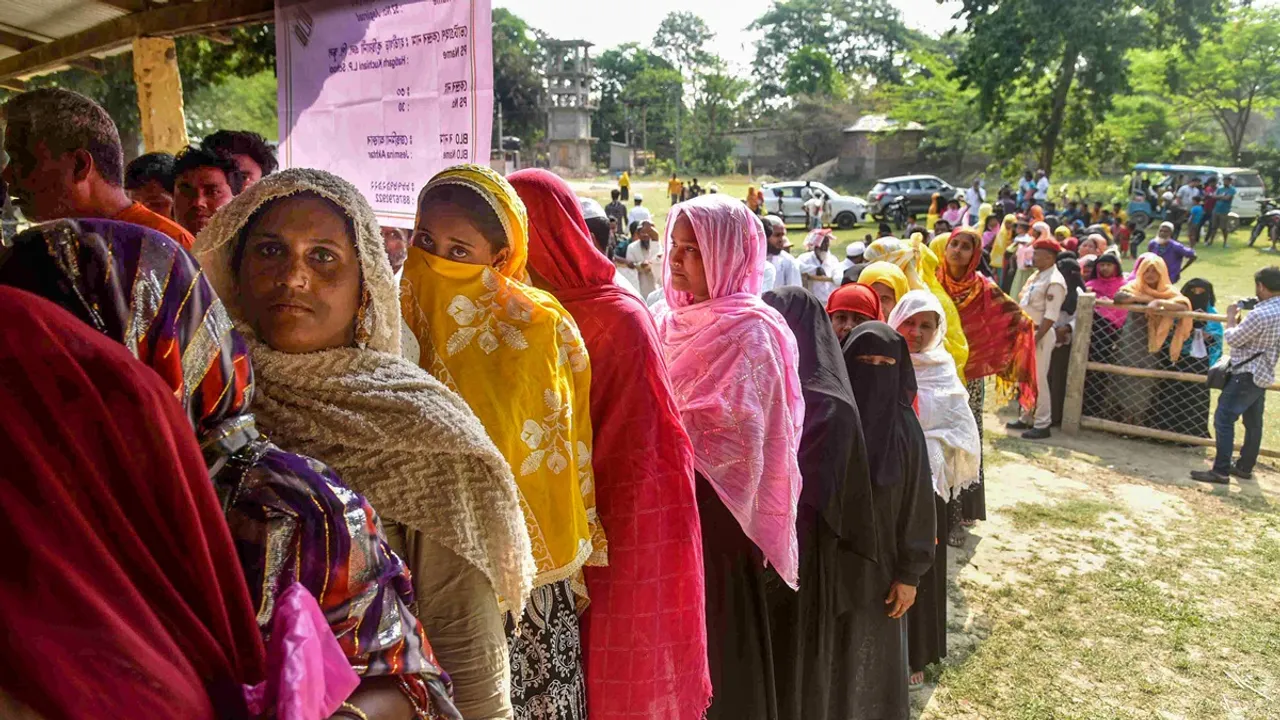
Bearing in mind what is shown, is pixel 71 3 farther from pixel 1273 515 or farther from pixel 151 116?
pixel 1273 515

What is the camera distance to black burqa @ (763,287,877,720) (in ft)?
9.39

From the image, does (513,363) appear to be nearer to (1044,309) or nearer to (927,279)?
(927,279)

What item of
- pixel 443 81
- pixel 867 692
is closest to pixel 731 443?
pixel 867 692

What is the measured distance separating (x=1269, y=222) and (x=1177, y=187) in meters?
3.63

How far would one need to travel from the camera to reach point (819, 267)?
9.28 m

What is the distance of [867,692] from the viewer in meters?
3.18

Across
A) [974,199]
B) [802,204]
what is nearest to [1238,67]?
[974,199]

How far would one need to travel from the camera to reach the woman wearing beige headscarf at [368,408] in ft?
4.45

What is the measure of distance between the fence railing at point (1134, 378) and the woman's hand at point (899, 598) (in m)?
5.73

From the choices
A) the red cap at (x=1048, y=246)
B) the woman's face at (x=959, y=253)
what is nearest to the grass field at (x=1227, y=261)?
the red cap at (x=1048, y=246)

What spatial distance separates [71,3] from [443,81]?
7.42 ft

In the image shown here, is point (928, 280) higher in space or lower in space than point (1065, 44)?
lower

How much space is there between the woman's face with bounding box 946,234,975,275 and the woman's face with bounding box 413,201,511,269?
15.1ft

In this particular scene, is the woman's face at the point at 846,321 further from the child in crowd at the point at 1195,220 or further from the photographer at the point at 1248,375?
the child in crowd at the point at 1195,220
